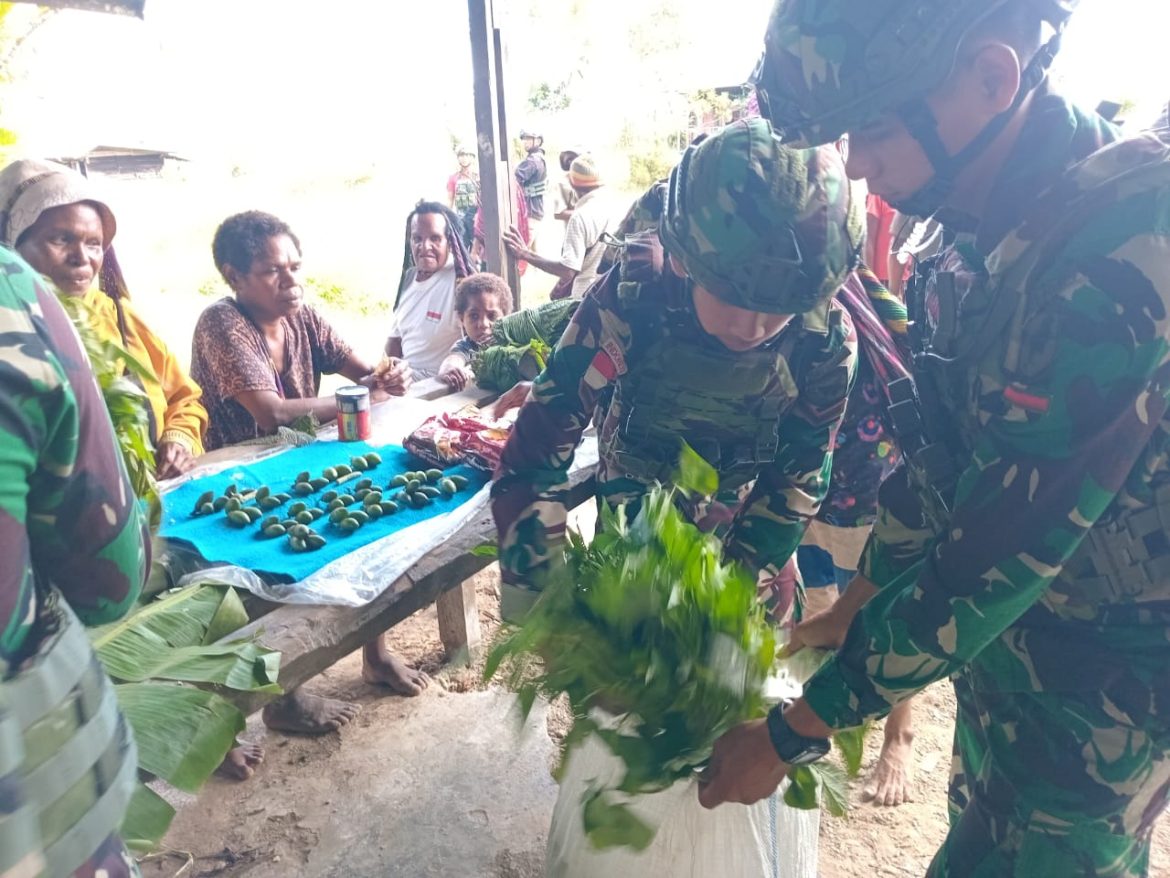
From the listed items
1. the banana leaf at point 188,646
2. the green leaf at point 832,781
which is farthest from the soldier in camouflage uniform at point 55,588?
the green leaf at point 832,781

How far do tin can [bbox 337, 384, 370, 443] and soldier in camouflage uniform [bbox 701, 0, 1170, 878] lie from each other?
2.72m

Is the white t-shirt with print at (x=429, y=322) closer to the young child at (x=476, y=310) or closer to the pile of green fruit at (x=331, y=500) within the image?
the young child at (x=476, y=310)

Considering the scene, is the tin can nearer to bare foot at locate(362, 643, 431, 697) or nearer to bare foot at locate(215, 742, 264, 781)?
bare foot at locate(362, 643, 431, 697)

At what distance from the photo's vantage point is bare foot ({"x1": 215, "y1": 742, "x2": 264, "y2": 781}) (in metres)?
3.49

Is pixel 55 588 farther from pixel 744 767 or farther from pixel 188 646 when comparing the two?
pixel 188 646

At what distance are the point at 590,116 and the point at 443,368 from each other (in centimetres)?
2176

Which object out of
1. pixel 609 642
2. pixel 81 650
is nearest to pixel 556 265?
pixel 609 642

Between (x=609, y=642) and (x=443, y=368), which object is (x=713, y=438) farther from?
(x=443, y=368)

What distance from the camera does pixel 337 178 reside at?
23328 mm

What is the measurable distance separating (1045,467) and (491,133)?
6.12 m

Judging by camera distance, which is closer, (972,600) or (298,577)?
(972,600)

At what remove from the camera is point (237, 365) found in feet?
13.3

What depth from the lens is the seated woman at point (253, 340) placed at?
161 inches

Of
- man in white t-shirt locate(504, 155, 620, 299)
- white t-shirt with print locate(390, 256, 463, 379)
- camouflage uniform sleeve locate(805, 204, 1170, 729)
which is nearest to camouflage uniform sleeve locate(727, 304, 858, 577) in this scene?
camouflage uniform sleeve locate(805, 204, 1170, 729)
